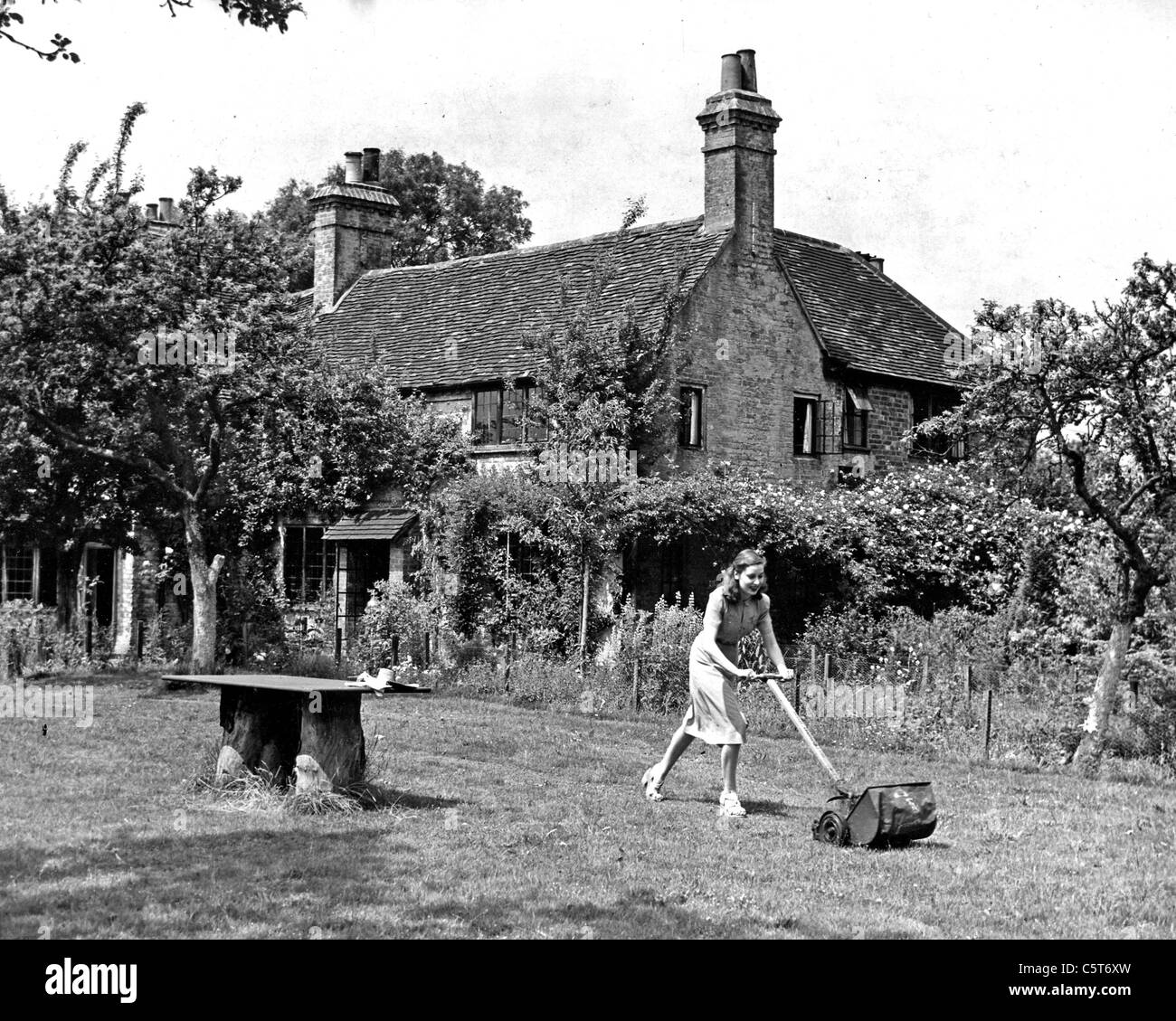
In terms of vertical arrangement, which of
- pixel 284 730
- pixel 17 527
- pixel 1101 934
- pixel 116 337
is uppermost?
pixel 116 337

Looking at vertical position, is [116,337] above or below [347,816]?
above

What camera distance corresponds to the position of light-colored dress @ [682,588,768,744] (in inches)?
479

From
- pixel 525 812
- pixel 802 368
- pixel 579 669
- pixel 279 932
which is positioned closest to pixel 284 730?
pixel 525 812

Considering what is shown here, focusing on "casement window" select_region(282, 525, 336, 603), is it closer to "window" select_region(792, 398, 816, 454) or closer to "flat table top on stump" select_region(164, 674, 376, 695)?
"window" select_region(792, 398, 816, 454)

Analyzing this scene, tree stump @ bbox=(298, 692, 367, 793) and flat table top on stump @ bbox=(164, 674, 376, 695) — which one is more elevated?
flat table top on stump @ bbox=(164, 674, 376, 695)

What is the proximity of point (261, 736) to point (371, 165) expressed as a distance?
97.2 feet

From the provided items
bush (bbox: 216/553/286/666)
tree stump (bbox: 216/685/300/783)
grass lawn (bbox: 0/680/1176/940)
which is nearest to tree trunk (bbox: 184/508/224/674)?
bush (bbox: 216/553/286/666)

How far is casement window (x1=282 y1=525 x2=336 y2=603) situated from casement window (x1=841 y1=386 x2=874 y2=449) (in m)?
10.9

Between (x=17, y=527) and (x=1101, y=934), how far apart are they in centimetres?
2139

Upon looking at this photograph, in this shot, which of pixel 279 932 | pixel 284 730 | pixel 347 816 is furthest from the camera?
pixel 284 730

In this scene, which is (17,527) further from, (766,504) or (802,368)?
(802,368)

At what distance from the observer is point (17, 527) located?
2564cm

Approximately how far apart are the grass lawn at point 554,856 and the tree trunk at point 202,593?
824 cm

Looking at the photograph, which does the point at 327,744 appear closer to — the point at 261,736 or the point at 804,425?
the point at 261,736
